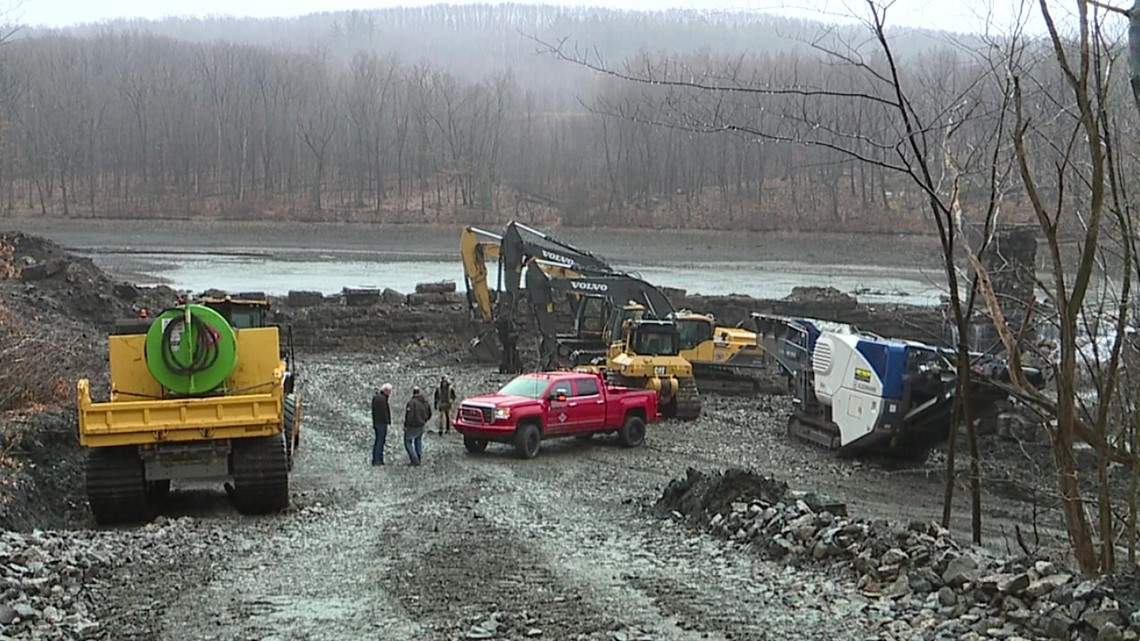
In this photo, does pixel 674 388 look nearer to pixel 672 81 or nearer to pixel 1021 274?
pixel 1021 274

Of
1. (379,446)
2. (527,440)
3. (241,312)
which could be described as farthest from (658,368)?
(241,312)

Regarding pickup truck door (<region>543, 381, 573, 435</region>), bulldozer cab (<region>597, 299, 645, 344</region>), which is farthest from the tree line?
pickup truck door (<region>543, 381, 573, 435</region>)

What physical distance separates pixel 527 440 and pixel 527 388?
1184 millimetres

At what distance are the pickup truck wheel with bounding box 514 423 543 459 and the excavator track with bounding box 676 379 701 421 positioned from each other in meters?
5.85

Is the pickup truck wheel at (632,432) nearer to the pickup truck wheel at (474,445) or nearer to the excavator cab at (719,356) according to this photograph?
the pickup truck wheel at (474,445)

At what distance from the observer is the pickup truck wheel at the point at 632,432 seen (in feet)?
73.9

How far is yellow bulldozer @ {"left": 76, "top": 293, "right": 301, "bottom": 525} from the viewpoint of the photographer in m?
14.0

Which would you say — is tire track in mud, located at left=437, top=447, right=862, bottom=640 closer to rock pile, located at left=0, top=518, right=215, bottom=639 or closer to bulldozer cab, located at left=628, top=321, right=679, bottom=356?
rock pile, located at left=0, top=518, right=215, bottom=639

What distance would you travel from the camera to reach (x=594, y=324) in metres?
32.5

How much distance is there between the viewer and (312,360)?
3541 cm

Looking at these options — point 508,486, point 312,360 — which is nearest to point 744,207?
point 312,360

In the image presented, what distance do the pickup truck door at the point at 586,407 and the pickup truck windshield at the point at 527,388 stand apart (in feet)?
1.89

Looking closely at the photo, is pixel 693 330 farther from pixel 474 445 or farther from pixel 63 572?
pixel 63 572

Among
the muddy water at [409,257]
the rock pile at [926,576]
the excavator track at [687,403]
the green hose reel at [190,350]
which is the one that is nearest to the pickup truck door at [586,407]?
the excavator track at [687,403]
